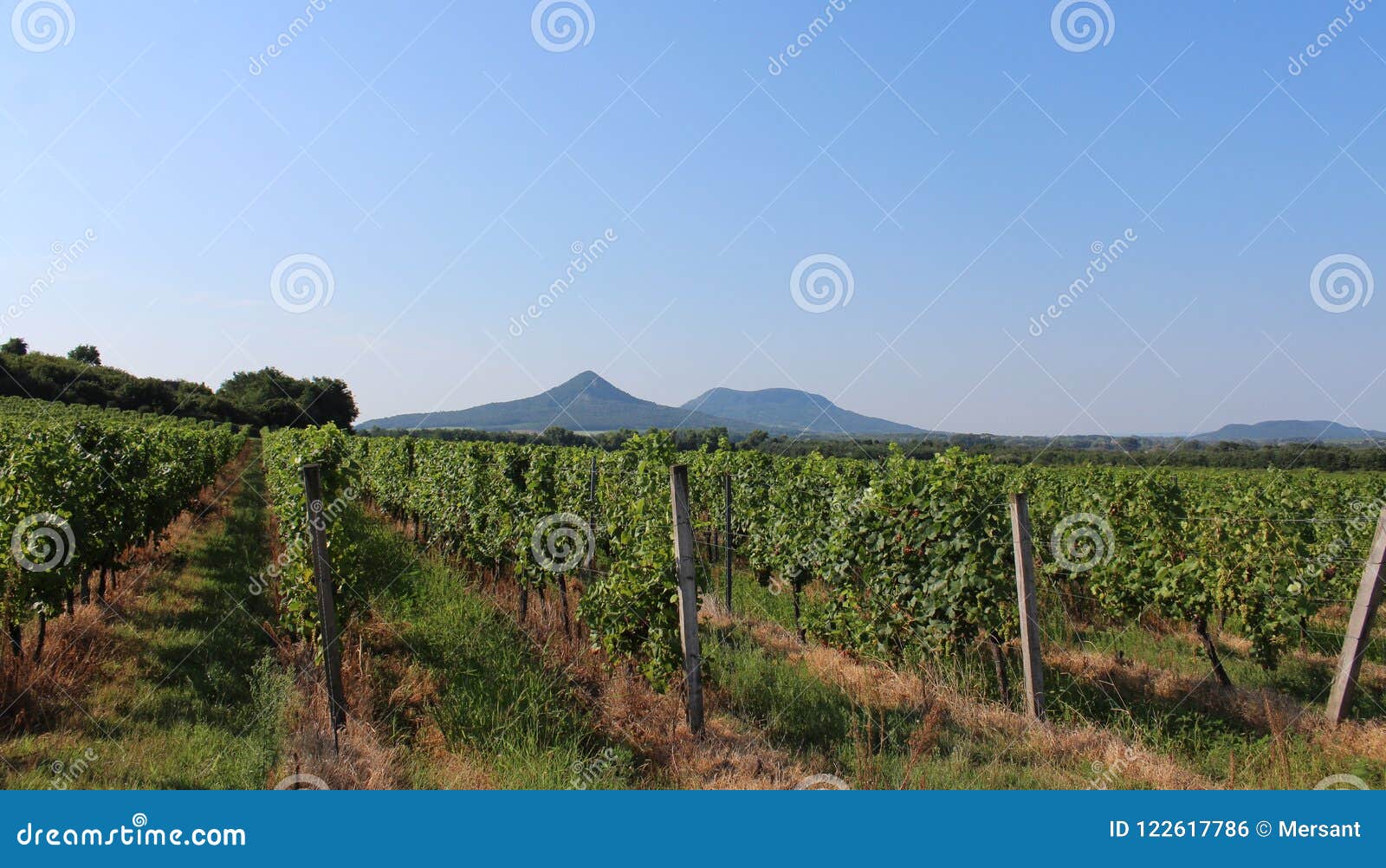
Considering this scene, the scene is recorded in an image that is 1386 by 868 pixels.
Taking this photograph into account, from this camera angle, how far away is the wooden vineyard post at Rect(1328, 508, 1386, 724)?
18.3 ft

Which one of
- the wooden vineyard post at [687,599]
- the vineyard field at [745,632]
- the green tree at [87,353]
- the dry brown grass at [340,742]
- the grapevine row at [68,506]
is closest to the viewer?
the dry brown grass at [340,742]

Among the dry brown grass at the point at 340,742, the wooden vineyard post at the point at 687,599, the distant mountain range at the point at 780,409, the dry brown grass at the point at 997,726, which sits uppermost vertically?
the distant mountain range at the point at 780,409

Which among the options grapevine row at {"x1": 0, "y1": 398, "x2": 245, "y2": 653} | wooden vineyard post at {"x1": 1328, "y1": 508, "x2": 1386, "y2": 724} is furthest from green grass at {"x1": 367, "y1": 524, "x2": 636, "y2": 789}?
wooden vineyard post at {"x1": 1328, "y1": 508, "x2": 1386, "y2": 724}

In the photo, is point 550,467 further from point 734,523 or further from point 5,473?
point 5,473

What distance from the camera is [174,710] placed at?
18.8 ft

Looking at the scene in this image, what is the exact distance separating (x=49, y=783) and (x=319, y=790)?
1.80 metres

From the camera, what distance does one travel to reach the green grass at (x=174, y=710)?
459 centimetres

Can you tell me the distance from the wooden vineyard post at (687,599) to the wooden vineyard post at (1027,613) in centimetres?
251

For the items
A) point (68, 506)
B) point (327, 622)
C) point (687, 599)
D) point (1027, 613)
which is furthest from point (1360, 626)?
point (68, 506)

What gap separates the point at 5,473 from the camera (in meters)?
6.74

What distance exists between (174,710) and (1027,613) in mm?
6700

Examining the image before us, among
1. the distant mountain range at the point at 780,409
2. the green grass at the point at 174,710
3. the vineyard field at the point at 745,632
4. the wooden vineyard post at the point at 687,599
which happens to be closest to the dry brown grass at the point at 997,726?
the vineyard field at the point at 745,632

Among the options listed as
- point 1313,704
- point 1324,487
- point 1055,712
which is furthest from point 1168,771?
point 1324,487

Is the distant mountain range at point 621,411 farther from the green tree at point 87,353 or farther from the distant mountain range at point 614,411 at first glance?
the green tree at point 87,353
